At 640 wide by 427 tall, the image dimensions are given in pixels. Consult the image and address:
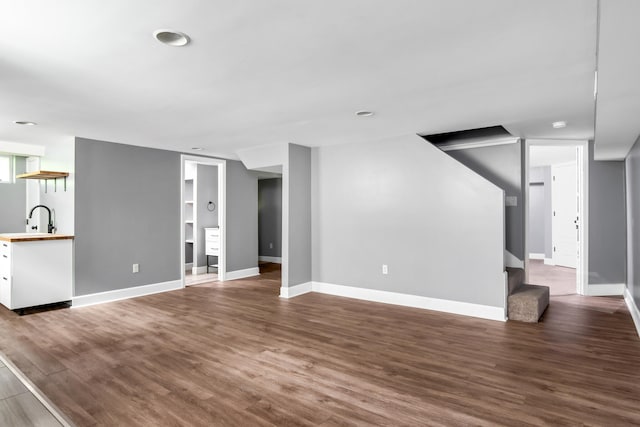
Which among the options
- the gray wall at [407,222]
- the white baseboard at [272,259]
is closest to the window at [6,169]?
the gray wall at [407,222]

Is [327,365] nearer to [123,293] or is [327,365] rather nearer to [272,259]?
[123,293]

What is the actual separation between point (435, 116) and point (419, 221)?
1.47 m

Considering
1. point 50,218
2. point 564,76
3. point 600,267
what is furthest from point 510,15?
point 50,218

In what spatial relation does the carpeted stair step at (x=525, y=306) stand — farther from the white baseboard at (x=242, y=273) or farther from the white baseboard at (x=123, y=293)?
the white baseboard at (x=123, y=293)

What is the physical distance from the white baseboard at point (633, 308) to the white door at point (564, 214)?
3199 millimetres

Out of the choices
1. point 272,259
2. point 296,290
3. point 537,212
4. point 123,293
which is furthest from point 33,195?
point 537,212

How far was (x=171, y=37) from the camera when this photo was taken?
2.10m

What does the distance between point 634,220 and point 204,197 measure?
6.87 meters

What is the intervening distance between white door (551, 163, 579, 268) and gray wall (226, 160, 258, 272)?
22.3 ft

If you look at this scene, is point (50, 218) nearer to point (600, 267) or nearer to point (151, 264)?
point (151, 264)

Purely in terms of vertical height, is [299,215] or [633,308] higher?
[299,215]

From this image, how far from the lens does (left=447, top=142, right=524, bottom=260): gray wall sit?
4.93 meters

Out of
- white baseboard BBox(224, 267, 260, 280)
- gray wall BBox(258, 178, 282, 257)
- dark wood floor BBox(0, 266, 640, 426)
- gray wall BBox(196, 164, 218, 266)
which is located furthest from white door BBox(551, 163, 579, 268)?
gray wall BBox(196, 164, 218, 266)

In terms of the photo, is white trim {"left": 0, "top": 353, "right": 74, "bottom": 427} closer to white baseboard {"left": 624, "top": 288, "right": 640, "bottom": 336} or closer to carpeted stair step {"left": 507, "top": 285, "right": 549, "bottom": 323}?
carpeted stair step {"left": 507, "top": 285, "right": 549, "bottom": 323}
